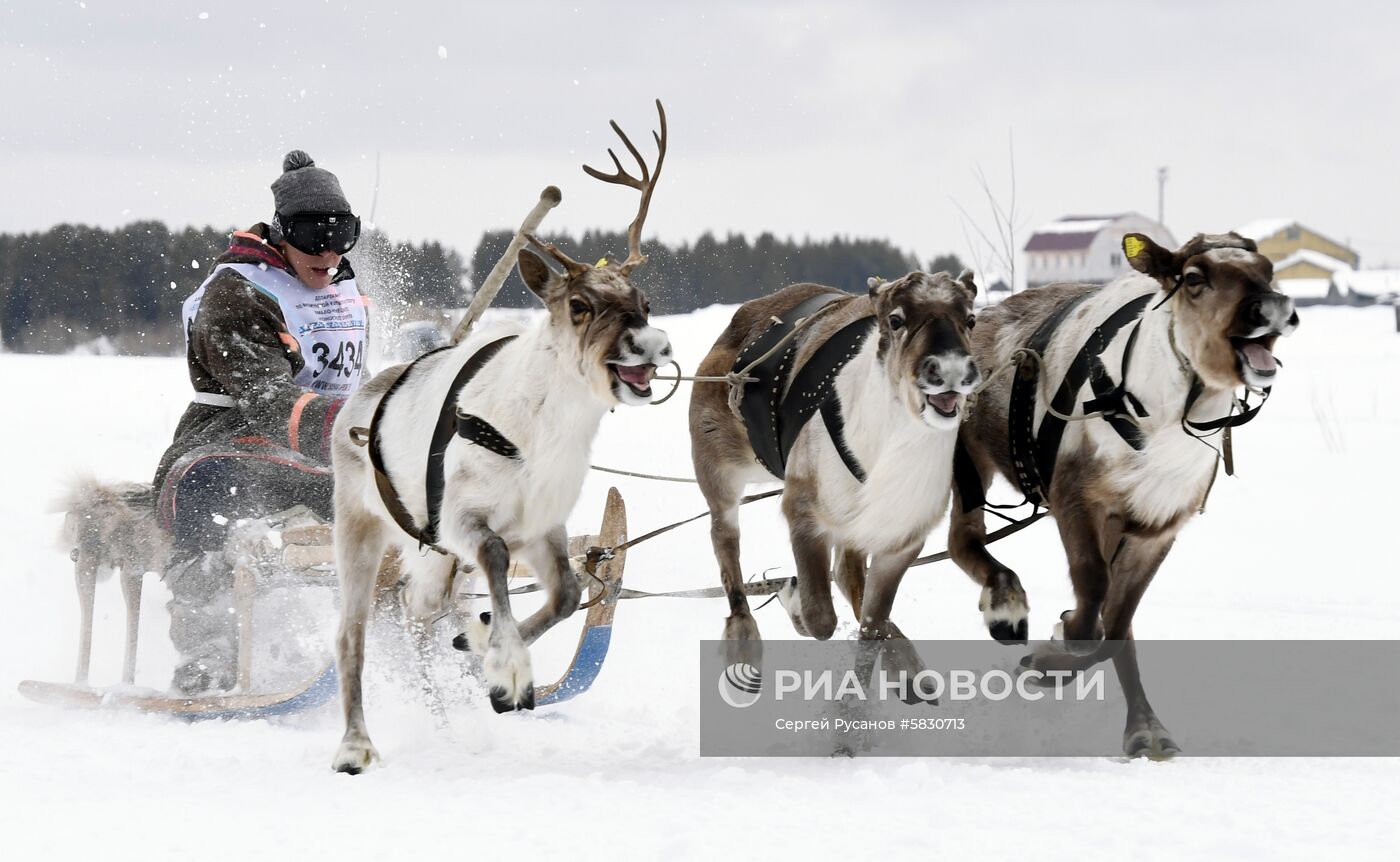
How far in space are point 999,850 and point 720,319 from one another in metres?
20.5

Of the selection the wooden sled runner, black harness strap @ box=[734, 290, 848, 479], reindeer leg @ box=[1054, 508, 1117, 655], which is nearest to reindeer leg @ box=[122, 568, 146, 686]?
the wooden sled runner

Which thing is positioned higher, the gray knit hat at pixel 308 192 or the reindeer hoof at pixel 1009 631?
the gray knit hat at pixel 308 192

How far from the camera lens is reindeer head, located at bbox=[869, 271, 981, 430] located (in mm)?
4051

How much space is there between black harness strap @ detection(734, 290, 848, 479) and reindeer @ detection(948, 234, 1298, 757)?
0.71 meters

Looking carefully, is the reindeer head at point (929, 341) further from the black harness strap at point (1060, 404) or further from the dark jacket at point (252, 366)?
the dark jacket at point (252, 366)

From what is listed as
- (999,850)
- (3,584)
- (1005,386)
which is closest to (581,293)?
(1005,386)

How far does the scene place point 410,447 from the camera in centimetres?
479

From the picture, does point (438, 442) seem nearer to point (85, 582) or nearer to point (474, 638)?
point (474, 638)

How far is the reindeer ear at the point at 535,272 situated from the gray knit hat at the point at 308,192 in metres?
1.91

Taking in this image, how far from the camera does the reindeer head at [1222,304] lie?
3.83m

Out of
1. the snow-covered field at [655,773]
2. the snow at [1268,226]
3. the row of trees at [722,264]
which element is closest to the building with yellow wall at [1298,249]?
the snow at [1268,226]

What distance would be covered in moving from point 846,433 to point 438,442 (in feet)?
4.37

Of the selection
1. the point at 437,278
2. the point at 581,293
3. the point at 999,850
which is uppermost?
the point at 437,278

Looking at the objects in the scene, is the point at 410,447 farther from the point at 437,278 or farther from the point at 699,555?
the point at 437,278
